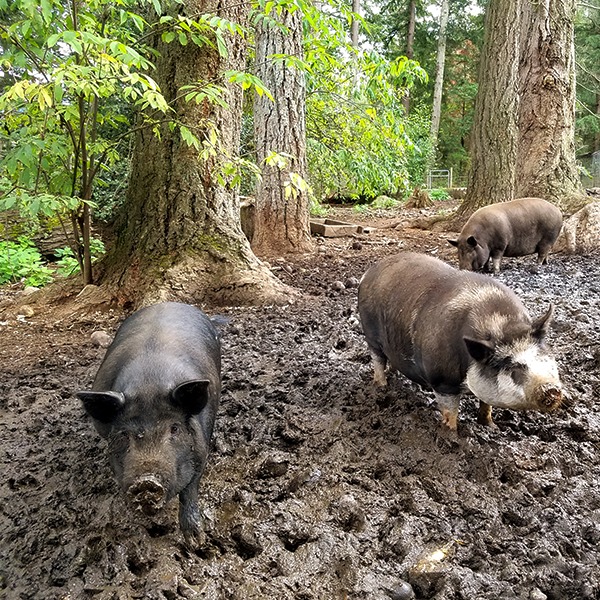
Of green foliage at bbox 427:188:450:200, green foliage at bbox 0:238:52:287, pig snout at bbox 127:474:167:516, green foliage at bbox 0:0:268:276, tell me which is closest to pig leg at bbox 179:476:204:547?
pig snout at bbox 127:474:167:516

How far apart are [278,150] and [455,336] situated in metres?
5.44

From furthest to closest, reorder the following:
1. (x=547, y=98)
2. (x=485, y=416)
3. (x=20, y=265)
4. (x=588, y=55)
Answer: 1. (x=588, y=55)
2. (x=547, y=98)
3. (x=20, y=265)
4. (x=485, y=416)

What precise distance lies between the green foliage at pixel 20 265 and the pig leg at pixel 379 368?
17.1 ft

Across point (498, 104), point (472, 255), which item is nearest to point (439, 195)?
point (498, 104)

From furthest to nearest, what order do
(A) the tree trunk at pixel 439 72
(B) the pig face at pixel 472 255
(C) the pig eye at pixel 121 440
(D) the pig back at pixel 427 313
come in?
1. (A) the tree trunk at pixel 439 72
2. (B) the pig face at pixel 472 255
3. (D) the pig back at pixel 427 313
4. (C) the pig eye at pixel 121 440

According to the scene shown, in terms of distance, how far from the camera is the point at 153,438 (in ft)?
6.66

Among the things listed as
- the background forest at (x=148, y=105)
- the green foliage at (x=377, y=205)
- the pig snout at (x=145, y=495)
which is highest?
the background forest at (x=148, y=105)

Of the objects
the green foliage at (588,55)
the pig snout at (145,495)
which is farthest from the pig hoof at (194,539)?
the green foliage at (588,55)

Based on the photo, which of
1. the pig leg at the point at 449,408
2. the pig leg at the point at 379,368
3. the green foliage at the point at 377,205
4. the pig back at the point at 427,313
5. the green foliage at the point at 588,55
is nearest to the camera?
the pig back at the point at 427,313

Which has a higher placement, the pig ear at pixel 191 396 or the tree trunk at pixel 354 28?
the tree trunk at pixel 354 28

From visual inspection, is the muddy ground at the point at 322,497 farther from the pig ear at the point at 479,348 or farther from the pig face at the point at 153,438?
the pig ear at the point at 479,348

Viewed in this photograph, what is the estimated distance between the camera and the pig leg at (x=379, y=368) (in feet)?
11.2

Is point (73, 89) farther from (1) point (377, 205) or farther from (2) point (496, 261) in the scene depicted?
(1) point (377, 205)

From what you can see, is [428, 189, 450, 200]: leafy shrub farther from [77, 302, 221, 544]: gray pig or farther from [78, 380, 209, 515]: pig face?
[78, 380, 209, 515]: pig face
